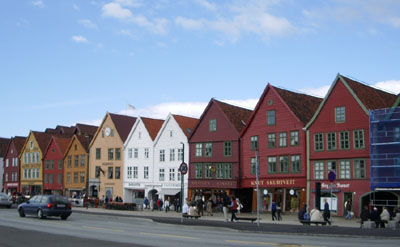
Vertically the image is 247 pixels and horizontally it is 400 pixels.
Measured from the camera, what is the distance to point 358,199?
43.0m

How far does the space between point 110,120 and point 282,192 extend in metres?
27.5

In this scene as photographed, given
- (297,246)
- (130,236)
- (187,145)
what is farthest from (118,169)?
(297,246)

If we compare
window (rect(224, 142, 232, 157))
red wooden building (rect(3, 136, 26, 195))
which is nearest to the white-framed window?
window (rect(224, 142, 232, 157))

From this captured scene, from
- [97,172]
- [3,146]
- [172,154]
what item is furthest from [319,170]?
[3,146]

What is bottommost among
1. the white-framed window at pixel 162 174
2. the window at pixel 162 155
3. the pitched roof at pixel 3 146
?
the white-framed window at pixel 162 174

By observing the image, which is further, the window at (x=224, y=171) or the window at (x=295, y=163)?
the window at (x=224, y=171)

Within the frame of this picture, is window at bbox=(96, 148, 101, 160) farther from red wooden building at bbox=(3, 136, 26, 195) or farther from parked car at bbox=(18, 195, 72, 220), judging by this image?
parked car at bbox=(18, 195, 72, 220)

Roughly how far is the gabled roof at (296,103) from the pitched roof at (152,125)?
14.6 metres

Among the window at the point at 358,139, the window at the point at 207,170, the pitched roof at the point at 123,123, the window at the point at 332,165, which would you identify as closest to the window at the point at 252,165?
the window at the point at 207,170

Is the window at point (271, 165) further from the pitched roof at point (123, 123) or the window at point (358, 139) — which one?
the pitched roof at point (123, 123)

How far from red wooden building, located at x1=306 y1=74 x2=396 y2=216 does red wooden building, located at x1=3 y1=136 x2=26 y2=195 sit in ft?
186

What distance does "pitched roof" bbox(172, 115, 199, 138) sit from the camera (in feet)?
196

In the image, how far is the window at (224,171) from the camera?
53.7m

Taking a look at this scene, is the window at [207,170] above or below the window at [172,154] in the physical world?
below
